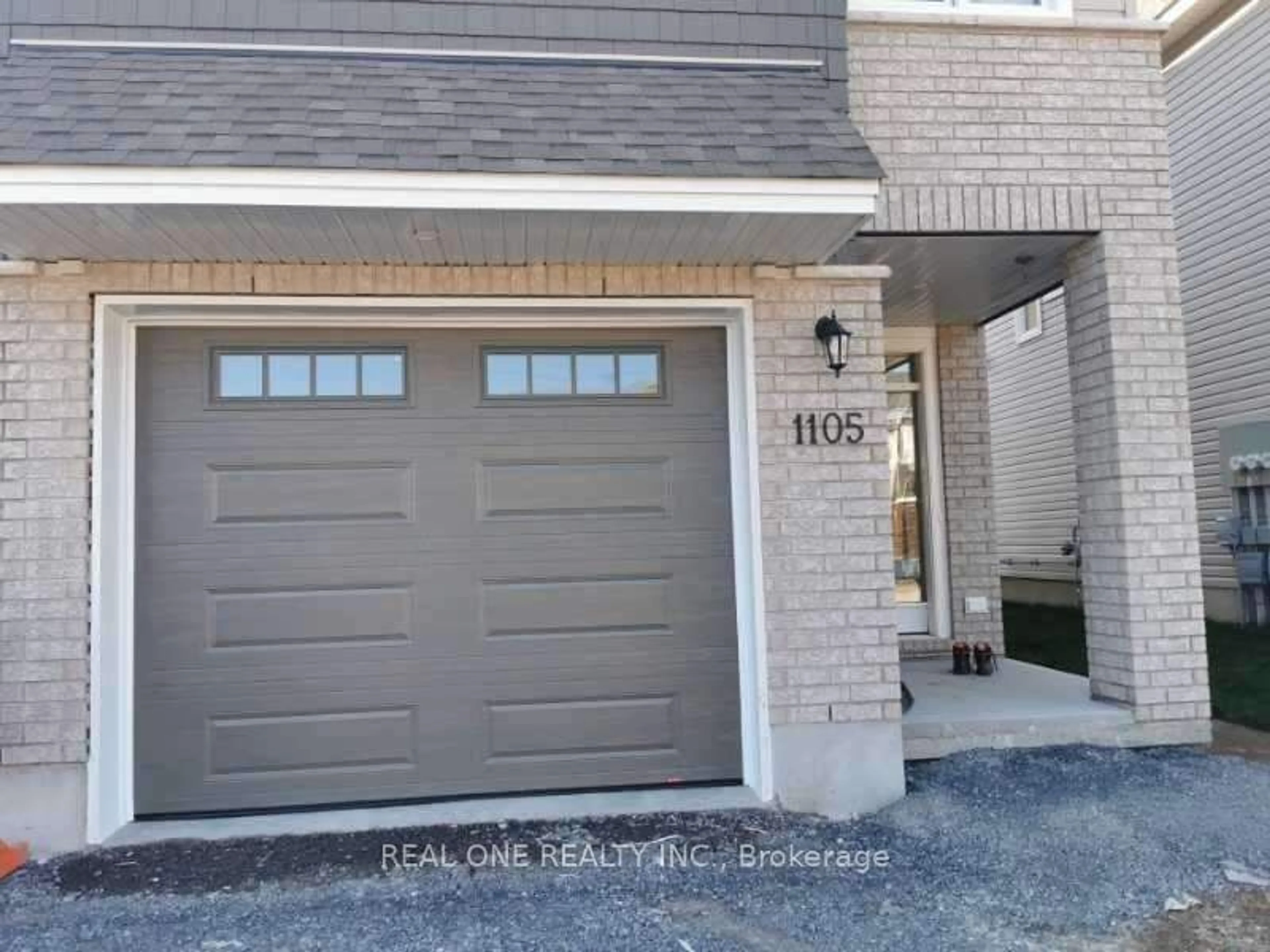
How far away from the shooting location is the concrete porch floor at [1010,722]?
5.01m

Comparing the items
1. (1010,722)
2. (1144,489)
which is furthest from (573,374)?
(1144,489)

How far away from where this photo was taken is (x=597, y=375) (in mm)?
4848

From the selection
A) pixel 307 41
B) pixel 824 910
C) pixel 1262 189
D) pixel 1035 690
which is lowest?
pixel 824 910

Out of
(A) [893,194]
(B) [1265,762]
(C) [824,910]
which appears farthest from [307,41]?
(B) [1265,762]

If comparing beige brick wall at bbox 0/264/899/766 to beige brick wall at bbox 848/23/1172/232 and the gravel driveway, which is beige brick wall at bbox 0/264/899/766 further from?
beige brick wall at bbox 848/23/1172/232

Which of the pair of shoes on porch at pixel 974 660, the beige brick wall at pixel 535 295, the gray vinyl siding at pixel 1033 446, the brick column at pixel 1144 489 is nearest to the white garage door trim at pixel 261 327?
the beige brick wall at pixel 535 295

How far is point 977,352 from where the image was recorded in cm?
776

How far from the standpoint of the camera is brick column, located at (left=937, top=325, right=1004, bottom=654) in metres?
7.53

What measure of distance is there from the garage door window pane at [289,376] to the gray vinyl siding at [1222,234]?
912cm

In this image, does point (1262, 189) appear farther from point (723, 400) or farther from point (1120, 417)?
point (723, 400)

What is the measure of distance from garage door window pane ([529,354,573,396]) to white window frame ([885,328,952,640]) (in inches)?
153

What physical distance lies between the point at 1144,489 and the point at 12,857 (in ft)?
19.3

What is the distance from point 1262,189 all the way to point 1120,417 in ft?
19.3

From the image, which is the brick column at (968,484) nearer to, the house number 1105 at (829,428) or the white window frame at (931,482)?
the white window frame at (931,482)
